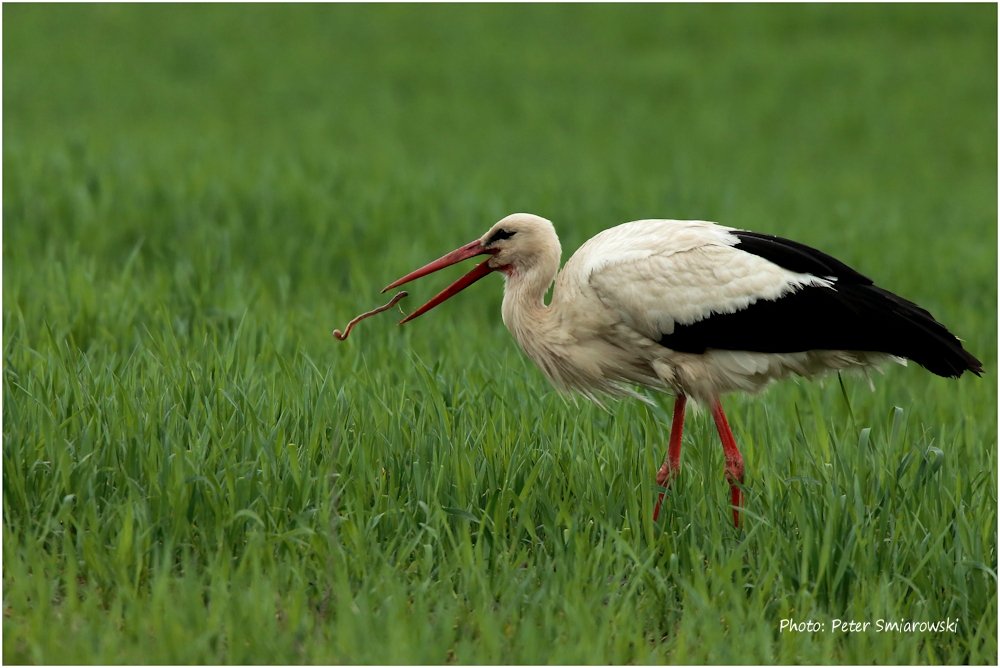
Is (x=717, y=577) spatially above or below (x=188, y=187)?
Result: below

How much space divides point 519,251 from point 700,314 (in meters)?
0.80

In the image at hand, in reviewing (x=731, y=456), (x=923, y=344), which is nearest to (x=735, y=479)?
(x=731, y=456)

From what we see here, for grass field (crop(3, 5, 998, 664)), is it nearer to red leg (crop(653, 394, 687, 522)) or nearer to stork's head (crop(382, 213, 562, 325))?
red leg (crop(653, 394, 687, 522))

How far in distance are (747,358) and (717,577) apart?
1.10m

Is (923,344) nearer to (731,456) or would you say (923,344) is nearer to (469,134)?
(731,456)

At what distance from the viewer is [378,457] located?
12.6ft

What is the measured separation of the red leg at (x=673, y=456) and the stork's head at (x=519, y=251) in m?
0.79

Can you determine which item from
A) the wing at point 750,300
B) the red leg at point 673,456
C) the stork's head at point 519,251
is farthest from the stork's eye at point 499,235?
the red leg at point 673,456

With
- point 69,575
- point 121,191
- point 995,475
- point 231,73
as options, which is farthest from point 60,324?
point 231,73

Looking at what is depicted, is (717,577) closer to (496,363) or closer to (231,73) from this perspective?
(496,363)

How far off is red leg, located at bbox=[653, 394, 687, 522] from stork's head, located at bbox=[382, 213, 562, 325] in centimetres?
79

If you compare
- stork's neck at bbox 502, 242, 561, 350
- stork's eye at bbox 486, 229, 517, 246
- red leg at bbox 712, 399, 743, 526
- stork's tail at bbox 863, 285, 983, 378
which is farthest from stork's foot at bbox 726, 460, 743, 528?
stork's eye at bbox 486, 229, 517, 246

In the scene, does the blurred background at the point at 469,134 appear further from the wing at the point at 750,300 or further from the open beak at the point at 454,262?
the wing at the point at 750,300

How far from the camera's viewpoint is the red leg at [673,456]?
3926 millimetres
